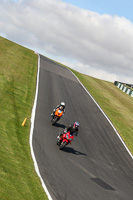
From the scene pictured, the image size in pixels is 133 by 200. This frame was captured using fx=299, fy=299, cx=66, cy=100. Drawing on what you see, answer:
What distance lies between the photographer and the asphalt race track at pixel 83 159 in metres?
12.0

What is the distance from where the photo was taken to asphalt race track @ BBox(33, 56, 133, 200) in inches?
471

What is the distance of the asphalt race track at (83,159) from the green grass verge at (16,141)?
64cm

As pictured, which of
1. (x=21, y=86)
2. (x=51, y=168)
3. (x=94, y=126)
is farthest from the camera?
(x=21, y=86)

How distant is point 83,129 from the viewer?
21.4m

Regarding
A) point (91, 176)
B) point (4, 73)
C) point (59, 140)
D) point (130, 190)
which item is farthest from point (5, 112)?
point (4, 73)

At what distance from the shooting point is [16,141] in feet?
47.1

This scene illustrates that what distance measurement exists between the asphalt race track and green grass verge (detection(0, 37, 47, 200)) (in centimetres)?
64

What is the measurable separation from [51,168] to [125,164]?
21.9 feet

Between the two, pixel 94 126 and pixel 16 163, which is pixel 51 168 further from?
pixel 94 126

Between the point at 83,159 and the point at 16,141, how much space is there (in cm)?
379

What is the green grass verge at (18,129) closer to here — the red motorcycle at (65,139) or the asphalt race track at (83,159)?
the asphalt race track at (83,159)

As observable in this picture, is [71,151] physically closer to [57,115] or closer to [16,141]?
[16,141]

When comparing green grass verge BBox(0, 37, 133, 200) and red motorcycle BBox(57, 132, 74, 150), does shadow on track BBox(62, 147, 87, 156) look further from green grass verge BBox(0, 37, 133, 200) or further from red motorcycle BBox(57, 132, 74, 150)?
green grass verge BBox(0, 37, 133, 200)

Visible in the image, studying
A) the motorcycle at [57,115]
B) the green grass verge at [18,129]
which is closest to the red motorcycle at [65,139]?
the green grass verge at [18,129]
